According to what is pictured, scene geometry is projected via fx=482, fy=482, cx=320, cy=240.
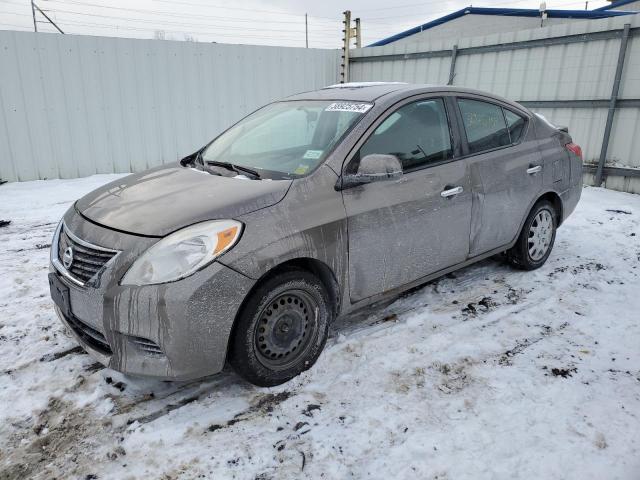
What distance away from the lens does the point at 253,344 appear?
266 centimetres

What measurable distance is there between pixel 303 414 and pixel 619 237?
4.66 metres

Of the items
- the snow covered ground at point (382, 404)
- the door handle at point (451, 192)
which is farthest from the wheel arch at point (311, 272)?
the door handle at point (451, 192)

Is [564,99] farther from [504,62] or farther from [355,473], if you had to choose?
[355,473]

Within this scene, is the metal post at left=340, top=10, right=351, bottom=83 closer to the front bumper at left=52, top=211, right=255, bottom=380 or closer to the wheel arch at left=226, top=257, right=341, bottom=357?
the wheel arch at left=226, top=257, right=341, bottom=357

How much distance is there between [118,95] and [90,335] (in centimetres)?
722

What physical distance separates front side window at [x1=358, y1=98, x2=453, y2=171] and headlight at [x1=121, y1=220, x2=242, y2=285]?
112 cm

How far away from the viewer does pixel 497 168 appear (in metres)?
3.89

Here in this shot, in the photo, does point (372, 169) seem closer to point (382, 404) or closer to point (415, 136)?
point (415, 136)

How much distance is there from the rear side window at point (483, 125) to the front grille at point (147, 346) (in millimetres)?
2679

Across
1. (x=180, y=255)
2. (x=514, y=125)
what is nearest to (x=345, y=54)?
(x=514, y=125)

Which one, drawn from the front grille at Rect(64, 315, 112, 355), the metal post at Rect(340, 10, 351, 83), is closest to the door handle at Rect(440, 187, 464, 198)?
the front grille at Rect(64, 315, 112, 355)

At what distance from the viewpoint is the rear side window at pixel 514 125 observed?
4168 mm

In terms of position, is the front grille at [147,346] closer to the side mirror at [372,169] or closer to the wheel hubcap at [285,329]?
the wheel hubcap at [285,329]

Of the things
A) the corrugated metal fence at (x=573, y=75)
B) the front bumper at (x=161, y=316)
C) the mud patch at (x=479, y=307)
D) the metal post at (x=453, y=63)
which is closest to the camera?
the front bumper at (x=161, y=316)
